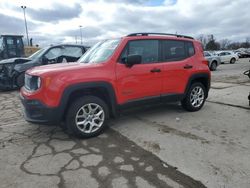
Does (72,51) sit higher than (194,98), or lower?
higher

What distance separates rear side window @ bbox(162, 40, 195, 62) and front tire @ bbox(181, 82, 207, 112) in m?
0.82

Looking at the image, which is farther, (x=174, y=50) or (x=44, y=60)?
(x=44, y=60)

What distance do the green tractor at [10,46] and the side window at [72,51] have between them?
7.92 meters

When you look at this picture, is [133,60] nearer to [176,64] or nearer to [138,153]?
[176,64]

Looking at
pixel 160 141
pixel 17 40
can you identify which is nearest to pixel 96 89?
pixel 160 141

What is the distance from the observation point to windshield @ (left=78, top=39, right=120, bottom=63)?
498 centimetres

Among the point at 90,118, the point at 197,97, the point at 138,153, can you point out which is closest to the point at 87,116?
the point at 90,118

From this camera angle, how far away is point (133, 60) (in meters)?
4.75

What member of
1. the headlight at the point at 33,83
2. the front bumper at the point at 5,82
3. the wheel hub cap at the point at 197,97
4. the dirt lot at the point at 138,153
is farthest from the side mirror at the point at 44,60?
the wheel hub cap at the point at 197,97

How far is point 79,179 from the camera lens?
10.4 feet

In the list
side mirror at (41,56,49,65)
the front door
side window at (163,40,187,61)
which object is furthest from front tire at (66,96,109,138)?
side mirror at (41,56,49,65)

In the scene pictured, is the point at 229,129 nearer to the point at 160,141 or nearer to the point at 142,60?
the point at 160,141

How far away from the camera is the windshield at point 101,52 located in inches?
196

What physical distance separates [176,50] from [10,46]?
1378cm
